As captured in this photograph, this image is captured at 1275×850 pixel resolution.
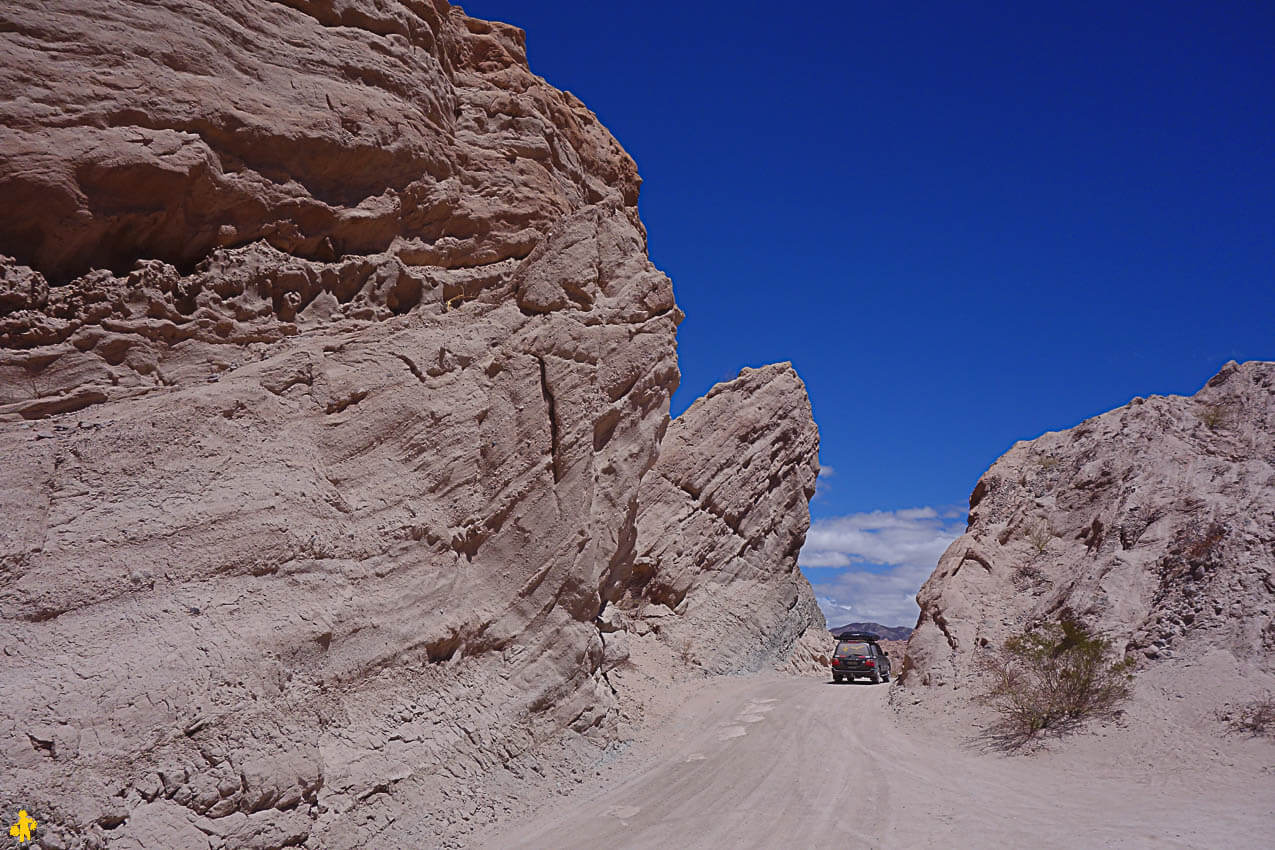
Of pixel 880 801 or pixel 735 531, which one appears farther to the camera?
pixel 735 531

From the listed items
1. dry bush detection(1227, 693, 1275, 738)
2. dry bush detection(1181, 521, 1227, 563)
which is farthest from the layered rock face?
dry bush detection(1227, 693, 1275, 738)

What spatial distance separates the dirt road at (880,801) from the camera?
1052 cm

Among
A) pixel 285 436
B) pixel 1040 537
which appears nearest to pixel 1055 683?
pixel 1040 537

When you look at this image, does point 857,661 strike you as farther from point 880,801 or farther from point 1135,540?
point 880,801

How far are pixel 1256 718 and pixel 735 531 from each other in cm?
2192

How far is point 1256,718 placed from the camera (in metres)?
12.5

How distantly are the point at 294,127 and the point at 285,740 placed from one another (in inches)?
370

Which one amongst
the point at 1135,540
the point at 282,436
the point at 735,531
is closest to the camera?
the point at 282,436

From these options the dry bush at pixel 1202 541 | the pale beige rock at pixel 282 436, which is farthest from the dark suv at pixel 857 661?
the pale beige rock at pixel 282 436

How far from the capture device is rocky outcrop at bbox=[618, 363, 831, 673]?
96.5ft

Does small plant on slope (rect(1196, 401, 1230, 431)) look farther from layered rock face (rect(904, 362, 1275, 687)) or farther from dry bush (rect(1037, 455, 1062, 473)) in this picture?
dry bush (rect(1037, 455, 1062, 473))

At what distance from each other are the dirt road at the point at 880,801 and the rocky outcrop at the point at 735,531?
479 inches

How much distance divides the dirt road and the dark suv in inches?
407

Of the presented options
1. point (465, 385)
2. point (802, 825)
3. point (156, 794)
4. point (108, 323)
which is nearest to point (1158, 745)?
point (802, 825)
